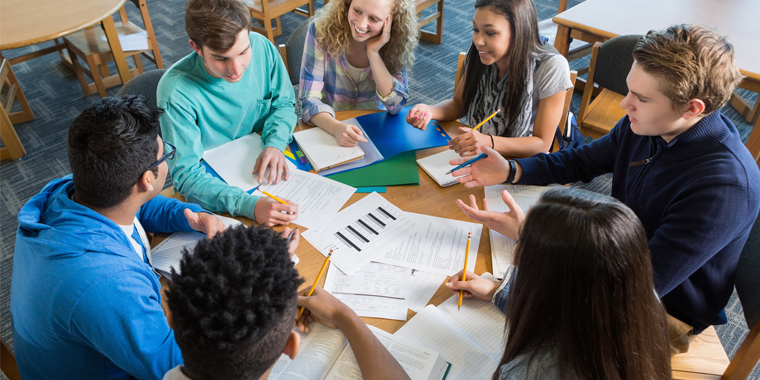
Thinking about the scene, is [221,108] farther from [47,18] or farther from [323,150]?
[47,18]

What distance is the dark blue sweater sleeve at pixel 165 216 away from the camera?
1295mm

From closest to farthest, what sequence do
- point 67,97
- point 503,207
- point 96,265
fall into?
point 96,265 < point 503,207 < point 67,97

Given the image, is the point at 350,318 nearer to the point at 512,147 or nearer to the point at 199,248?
the point at 199,248

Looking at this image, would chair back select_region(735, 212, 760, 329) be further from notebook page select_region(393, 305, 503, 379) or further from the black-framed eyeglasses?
the black-framed eyeglasses

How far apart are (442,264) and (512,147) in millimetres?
625

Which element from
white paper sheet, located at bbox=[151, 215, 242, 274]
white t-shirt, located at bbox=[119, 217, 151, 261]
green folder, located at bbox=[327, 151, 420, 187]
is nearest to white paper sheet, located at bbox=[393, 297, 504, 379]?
green folder, located at bbox=[327, 151, 420, 187]

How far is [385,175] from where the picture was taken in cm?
151

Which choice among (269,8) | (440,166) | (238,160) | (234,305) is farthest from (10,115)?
(234,305)

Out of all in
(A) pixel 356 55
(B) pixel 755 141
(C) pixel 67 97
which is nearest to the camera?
(A) pixel 356 55

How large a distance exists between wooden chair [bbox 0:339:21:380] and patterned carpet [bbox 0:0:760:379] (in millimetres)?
1028

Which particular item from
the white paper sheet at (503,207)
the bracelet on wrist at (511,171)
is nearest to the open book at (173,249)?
the white paper sheet at (503,207)

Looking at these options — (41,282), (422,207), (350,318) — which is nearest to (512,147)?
(422,207)

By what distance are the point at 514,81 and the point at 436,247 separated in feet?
2.55

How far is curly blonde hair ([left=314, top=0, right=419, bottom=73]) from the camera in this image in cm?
185
